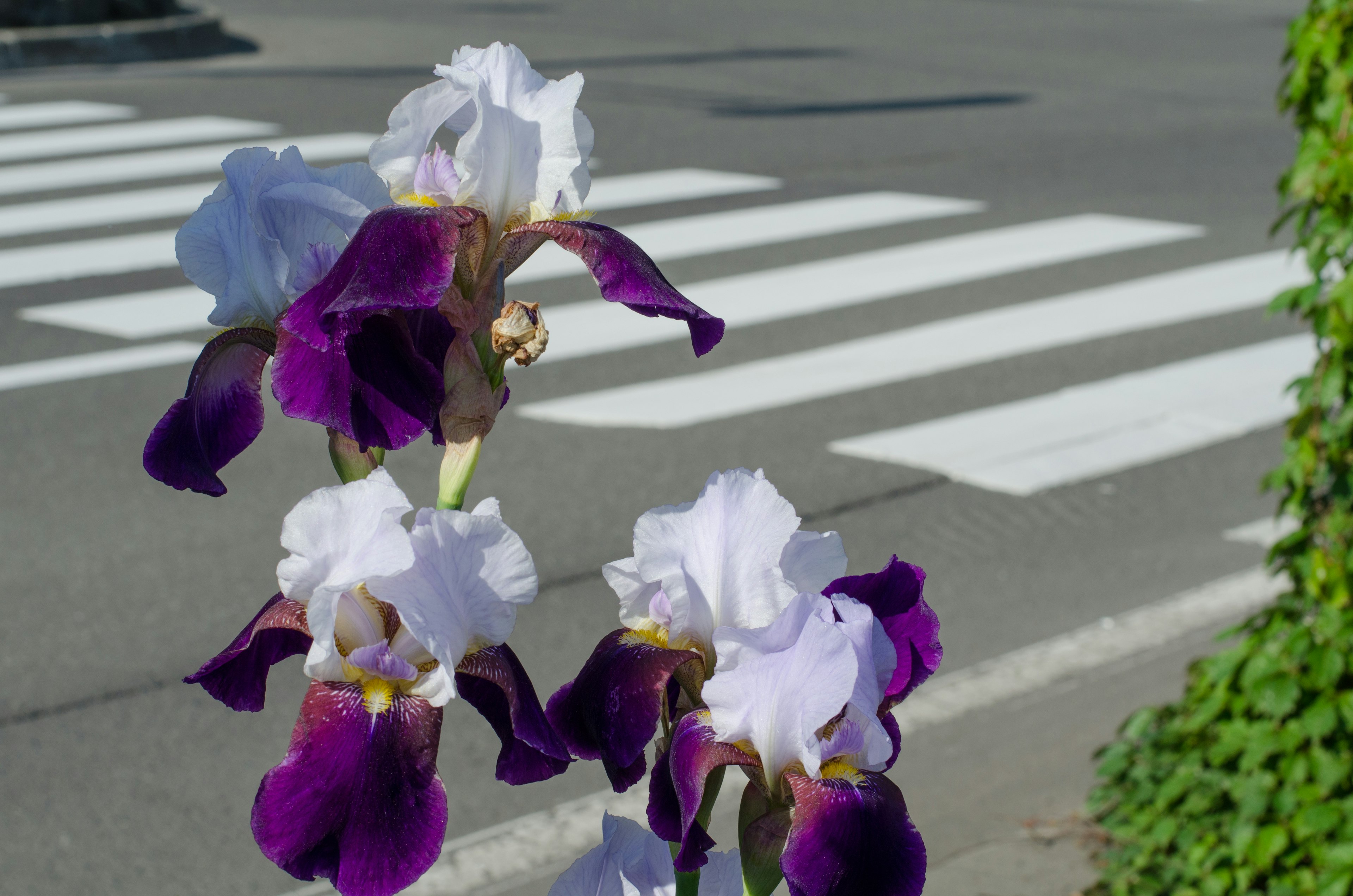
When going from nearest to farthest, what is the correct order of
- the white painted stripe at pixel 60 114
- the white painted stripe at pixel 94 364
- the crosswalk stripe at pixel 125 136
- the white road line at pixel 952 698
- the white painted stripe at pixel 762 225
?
the white road line at pixel 952 698 < the white painted stripe at pixel 94 364 < the white painted stripe at pixel 762 225 < the crosswalk stripe at pixel 125 136 < the white painted stripe at pixel 60 114

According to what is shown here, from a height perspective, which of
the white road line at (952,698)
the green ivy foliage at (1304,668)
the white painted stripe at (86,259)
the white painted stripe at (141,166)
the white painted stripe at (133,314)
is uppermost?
the green ivy foliage at (1304,668)

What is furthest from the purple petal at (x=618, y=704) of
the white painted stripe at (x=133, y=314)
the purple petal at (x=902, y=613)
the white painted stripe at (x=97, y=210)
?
the white painted stripe at (x=97, y=210)

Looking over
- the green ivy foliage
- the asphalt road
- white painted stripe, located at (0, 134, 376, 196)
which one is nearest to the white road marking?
the asphalt road

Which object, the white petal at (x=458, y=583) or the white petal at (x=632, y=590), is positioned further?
the white petal at (x=632, y=590)

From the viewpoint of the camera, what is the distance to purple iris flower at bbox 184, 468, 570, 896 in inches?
28.7

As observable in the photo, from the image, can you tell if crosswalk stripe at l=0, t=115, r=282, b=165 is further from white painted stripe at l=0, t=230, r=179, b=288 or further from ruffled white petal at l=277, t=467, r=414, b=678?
ruffled white petal at l=277, t=467, r=414, b=678

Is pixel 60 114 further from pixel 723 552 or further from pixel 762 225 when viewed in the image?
pixel 723 552

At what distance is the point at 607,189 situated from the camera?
8656 millimetres

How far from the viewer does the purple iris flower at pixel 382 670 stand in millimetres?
728

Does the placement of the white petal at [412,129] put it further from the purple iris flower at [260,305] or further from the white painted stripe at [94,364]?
the white painted stripe at [94,364]

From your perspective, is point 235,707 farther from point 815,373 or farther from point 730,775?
point 815,373


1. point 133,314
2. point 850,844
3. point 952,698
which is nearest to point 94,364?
point 133,314

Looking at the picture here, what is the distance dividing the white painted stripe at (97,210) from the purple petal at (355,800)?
7.38 m

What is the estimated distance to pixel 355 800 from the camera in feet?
2.41
